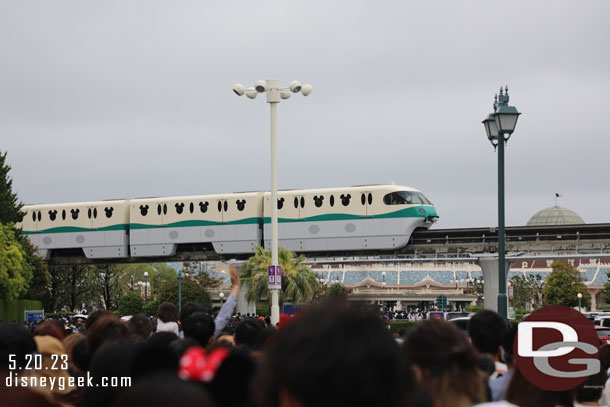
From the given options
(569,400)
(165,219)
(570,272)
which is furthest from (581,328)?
(570,272)

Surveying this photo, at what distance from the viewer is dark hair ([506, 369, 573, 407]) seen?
4.23m

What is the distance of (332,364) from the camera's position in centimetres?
227

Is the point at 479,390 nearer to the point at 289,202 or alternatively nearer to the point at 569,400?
the point at 569,400

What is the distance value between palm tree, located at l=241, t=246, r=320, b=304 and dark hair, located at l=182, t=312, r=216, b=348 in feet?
126

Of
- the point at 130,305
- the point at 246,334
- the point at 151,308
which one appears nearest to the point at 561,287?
the point at 151,308

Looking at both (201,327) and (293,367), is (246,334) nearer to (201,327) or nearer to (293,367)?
(201,327)

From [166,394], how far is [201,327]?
506cm

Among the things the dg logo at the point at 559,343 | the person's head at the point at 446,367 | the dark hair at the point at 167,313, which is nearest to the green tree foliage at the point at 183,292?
the dark hair at the point at 167,313

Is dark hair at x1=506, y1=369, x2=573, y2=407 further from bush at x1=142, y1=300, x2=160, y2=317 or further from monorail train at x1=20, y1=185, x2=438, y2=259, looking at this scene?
bush at x1=142, y1=300, x2=160, y2=317

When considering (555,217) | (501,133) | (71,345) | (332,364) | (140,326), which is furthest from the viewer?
(555,217)

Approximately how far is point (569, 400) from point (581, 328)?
154 centimetres

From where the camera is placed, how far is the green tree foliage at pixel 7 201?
52.3 meters

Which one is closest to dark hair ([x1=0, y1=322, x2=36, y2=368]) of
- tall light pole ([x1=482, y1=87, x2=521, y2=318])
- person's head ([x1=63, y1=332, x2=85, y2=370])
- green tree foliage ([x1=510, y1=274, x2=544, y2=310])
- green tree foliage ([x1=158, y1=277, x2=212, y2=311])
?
person's head ([x1=63, y1=332, x2=85, y2=370])

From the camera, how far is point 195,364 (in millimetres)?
2857
